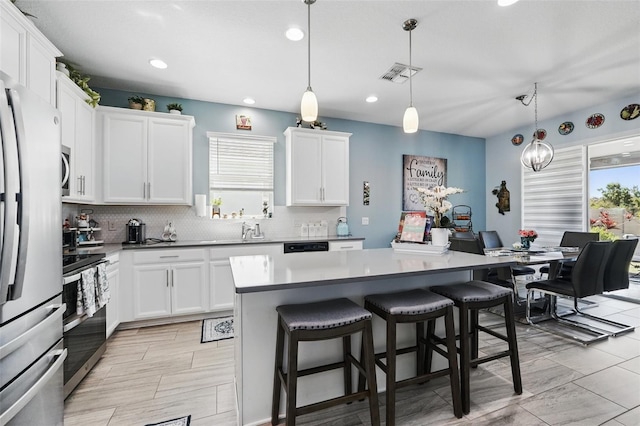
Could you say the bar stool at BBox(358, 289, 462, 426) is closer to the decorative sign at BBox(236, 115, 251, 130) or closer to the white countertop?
the white countertop

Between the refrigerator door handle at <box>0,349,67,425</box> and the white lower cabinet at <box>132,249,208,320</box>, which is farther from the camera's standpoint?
the white lower cabinet at <box>132,249,208,320</box>

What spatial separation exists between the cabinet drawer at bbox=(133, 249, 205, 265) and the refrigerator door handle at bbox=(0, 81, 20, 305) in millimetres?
2068

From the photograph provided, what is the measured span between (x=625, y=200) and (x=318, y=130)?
14.9 ft

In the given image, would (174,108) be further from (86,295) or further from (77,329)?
(77,329)

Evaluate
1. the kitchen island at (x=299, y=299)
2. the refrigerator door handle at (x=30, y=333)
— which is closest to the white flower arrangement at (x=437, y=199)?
the kitchen island at (x=299, y=299)

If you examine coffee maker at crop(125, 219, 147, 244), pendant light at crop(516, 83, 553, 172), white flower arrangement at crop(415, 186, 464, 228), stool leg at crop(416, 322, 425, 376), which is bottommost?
stool leg at crop(416, 322, 425, 376)

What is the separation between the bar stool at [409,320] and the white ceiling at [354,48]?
214cm

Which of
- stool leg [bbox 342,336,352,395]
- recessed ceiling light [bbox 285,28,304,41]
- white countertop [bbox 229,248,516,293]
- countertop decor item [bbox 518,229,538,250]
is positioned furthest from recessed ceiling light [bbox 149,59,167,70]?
countertop decor item [bbox 518,229,538,250]

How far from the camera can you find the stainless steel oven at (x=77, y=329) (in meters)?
1.87

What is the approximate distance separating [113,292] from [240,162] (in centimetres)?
218

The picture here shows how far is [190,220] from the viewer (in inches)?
150

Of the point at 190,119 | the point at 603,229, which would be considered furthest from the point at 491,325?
the point at 190,119

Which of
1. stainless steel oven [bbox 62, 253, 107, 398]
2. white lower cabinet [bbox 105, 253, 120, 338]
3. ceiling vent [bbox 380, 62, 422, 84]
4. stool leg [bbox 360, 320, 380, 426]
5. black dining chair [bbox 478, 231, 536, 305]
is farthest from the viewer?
black dining chair [bbox 478, 231, 536, 305]

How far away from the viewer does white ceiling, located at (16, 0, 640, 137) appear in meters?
2.16
